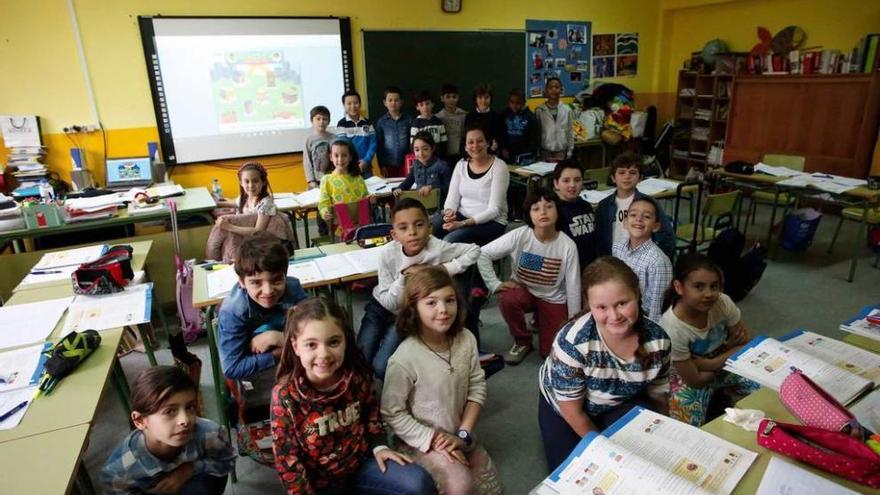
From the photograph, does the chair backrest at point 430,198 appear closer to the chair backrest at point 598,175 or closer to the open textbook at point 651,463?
the chair backrest at point 598,175

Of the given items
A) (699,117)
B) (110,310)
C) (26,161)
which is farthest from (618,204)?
(26,161)

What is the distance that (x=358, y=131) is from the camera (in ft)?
16.7

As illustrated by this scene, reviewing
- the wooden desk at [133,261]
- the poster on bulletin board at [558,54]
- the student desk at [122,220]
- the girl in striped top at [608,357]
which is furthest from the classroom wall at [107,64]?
the girl in striped top at [608,357]

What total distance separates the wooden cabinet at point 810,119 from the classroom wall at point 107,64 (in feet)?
14.0

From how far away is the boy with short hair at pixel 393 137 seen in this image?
5.21 m

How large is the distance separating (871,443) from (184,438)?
179cm

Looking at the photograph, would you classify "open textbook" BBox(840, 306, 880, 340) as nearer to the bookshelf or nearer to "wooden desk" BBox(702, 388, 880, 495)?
"wooden desk" BBox(702, 388, 880, 495)

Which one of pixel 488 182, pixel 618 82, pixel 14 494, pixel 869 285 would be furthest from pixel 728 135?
pixel 14 494

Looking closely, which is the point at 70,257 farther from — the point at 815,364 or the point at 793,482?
the point at 815,364

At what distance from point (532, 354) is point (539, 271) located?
1.85 feet

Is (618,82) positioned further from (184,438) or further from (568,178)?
(184,438)

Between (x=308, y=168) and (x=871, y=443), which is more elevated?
(x=308, y=168)

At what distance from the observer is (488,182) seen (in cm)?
359

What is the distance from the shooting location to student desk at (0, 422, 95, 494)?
125cm
